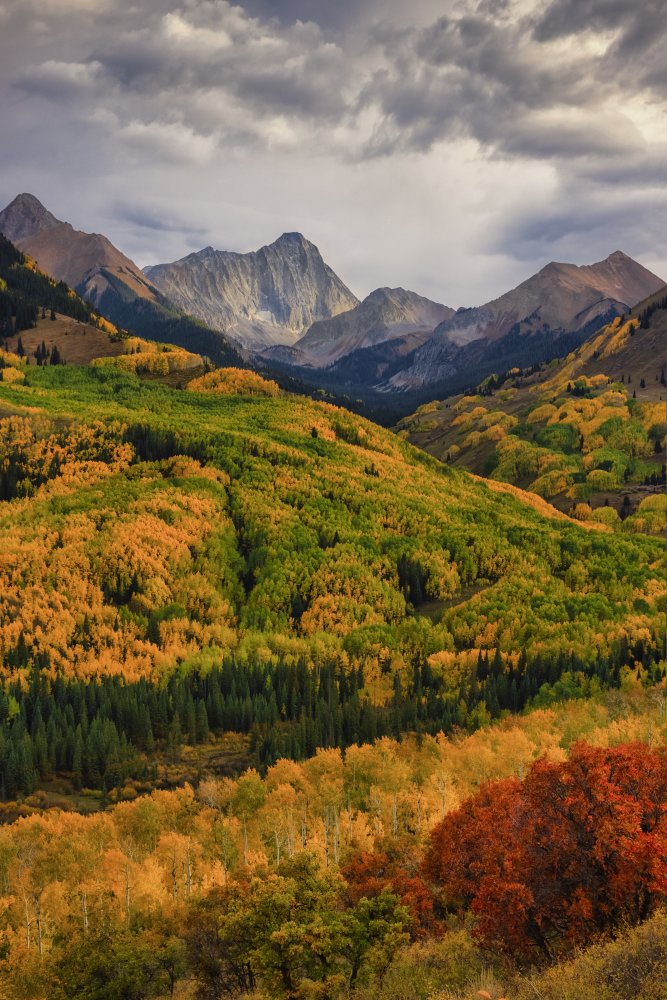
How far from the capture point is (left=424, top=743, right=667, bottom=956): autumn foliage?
181 feet

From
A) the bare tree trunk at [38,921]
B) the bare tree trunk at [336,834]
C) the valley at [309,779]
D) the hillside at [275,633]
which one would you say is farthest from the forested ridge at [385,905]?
the hillside at [275,633]

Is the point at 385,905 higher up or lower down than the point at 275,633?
higher up

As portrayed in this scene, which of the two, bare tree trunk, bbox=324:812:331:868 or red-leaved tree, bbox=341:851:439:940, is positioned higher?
red-leaved tree, bbox=341:851:439:940

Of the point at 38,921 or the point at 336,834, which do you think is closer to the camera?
the point at 38,921

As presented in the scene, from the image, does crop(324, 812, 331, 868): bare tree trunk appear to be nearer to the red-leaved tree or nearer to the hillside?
the red-leaved tree

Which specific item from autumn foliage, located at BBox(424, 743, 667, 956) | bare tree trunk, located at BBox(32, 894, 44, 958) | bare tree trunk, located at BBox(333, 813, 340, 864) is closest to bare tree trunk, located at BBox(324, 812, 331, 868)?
bare tree trunk, located at BBox(333, 813, 340, 864)

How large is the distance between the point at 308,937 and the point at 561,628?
439ft

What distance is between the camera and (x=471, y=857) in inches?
2707

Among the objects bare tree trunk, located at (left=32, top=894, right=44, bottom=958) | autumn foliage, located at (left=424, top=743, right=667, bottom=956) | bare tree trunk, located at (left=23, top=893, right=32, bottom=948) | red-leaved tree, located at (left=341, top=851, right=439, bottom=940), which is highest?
autumn foliage, located at (left=424, top=743, right=667, bottom=956)

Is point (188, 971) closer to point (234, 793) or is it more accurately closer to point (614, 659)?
point (234, 793)

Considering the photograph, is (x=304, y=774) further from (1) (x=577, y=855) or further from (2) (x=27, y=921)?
(1) (x=577, y=855)

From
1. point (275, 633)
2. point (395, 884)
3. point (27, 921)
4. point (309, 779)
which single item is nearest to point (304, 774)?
point (309, 779)

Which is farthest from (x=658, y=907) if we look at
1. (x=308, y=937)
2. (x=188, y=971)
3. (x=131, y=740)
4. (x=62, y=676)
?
(x=62, y=676)

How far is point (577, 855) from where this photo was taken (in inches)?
2285
